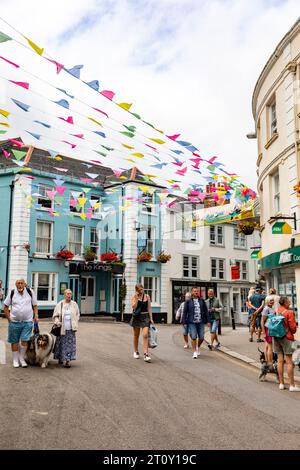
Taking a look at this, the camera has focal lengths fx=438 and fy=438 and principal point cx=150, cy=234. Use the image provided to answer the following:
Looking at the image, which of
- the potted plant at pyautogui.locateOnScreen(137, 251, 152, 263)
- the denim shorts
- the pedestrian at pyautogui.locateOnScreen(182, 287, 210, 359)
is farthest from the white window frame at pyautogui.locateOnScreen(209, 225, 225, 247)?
the denim shorts

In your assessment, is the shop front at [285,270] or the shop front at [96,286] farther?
the shop front at [96,286]

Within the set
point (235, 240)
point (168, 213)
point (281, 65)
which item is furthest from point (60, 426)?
point (235, 240)

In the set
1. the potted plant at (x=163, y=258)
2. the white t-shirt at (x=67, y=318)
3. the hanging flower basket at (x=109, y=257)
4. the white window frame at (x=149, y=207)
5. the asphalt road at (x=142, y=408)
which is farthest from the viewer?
the potted plant at (x=163, y=258)

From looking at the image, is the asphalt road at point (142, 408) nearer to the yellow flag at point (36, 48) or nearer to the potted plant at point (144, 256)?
the yellow flag at point (36, 48)

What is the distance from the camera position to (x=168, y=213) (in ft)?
104

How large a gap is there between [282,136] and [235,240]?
2310 centimetres

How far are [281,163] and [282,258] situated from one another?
3113 mm

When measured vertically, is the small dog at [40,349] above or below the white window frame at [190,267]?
below

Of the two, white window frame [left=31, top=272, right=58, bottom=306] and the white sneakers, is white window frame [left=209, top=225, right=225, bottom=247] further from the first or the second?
the white sneakers

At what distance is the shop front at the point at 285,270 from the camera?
41.6ft

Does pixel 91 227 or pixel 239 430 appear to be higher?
pixel 91 227

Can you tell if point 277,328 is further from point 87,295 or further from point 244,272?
point 244,272

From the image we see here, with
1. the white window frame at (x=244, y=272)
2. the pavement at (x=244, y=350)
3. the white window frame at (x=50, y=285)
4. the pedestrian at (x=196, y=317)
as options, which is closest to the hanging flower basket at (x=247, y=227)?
the pavement at (x=244, y=350)
